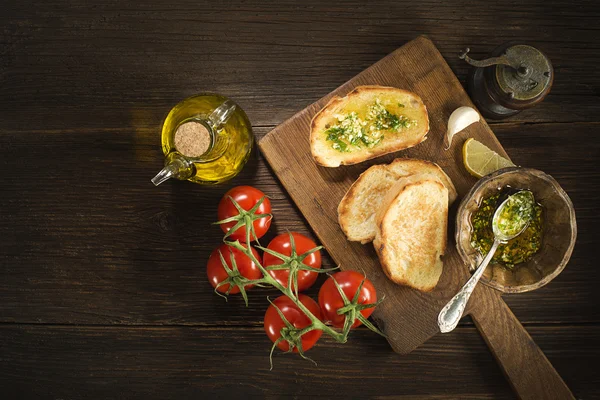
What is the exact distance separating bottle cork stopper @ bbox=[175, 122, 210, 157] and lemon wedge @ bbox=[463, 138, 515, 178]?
90cm

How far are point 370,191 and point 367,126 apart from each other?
23 cm

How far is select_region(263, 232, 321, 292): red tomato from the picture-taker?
1.65 metres

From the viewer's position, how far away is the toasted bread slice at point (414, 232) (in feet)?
5.40

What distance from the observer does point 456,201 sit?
176 cm

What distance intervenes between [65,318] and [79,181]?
0.53 meters

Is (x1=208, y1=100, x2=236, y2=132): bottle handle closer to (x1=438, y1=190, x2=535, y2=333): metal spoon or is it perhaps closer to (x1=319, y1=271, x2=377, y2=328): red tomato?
(x1=319, y1=271, x2=377, y2=328): red tomato

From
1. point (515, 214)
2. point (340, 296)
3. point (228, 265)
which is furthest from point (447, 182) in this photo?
point (228, 265)

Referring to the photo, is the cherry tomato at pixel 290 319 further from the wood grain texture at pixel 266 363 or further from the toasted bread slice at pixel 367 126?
the toasted bread slice at pixel 367 126

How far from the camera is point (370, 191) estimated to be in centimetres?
172

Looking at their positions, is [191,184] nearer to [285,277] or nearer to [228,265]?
[228,265]

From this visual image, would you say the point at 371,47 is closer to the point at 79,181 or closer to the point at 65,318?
the point at 79,181

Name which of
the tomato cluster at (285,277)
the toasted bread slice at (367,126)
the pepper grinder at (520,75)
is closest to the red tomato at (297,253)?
the tomato cluster at (285,277)

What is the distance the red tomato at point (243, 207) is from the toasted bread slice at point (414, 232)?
0.39m

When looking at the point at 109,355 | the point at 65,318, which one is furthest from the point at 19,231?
the point at 109,355
